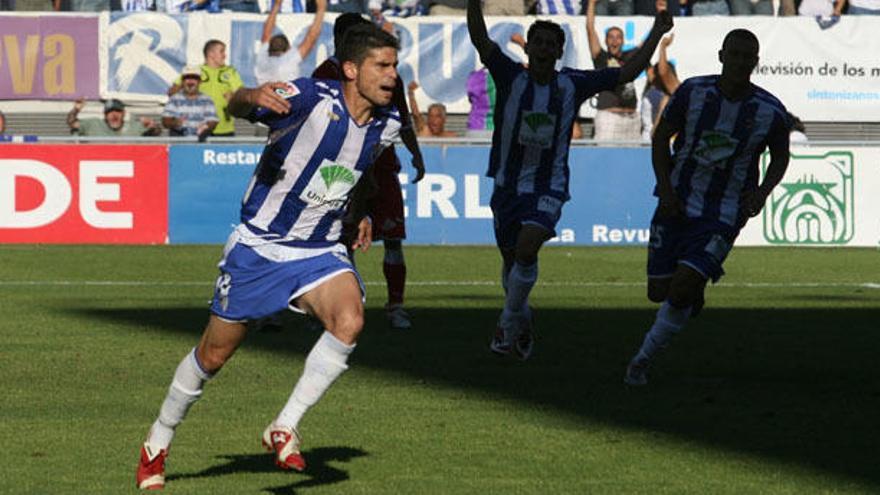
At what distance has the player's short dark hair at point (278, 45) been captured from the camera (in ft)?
75.3

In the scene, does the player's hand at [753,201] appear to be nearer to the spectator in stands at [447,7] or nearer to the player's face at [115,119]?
the player's face at [115,119]

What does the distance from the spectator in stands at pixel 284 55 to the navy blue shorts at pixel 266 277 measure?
51.0ft

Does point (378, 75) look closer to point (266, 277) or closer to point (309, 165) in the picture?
point (309, 165)

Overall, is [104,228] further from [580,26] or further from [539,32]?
[539,32]

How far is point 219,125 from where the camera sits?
23359mm

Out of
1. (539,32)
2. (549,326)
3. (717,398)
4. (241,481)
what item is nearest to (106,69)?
(549,326)

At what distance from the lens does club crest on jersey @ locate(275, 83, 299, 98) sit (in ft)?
24.4

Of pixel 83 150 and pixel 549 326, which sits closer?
pixel 549 326

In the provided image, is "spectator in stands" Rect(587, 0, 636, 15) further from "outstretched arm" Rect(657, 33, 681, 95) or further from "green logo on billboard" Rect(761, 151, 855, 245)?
"green logo on billboard" Rect(761, 151, 855, 245)

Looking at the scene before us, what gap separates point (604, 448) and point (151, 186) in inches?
572

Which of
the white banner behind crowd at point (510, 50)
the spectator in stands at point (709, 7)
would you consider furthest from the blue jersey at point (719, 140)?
the spectator in stands at point (709, 7)

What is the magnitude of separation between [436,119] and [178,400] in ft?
54.5

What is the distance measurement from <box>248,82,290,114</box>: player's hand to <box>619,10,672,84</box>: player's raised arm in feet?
13.6

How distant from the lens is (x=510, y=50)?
81.9ft
